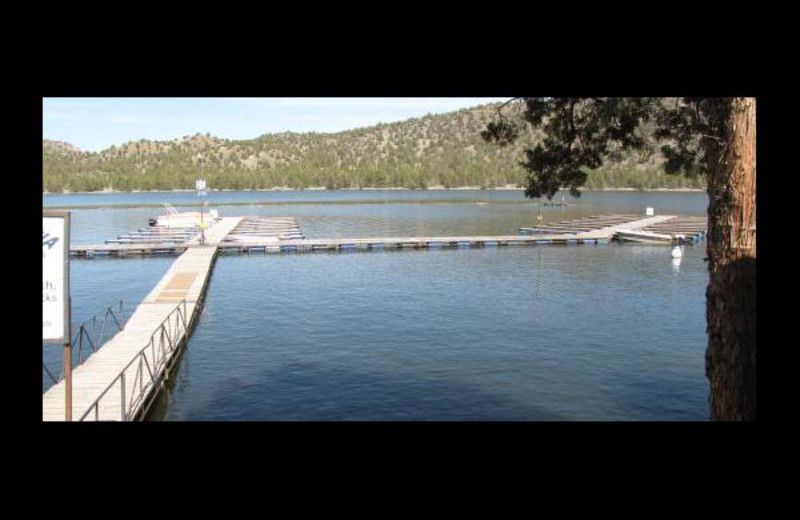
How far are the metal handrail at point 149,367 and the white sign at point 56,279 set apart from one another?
4.23 meters

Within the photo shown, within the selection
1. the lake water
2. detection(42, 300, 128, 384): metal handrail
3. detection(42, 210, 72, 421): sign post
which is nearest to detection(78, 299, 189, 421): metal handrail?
the lake water

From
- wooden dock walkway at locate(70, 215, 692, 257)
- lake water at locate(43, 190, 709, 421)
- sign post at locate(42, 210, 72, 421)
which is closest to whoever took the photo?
sign post at locate(42, 210, 72, 421)

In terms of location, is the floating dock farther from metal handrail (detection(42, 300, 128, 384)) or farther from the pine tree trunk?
the pine tree trunk

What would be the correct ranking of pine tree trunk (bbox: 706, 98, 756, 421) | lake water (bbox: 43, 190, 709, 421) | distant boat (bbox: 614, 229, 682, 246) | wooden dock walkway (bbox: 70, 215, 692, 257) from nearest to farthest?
1. pine tree trunk (bbox: 706, 98, 756, 421)
2. lake water (bbox: 43, 190, 709, 421)
3. wooden dock walkway (bbox: 70, 215, 692, 257)
4. distant boat (bbox: 614, 229, 682, 246)

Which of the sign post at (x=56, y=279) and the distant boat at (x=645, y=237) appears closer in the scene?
the sign post at (x=56, y=279)

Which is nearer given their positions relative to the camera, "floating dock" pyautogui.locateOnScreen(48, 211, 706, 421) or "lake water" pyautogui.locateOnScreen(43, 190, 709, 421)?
"floating dock" pyautogui.locateOnScreen(48, 211, 706, 421)

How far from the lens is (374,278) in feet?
120

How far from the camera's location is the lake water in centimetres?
1766

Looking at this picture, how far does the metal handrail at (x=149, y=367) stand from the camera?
1362 cm

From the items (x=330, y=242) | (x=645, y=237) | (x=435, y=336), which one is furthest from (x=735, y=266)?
(x=645, y=237)

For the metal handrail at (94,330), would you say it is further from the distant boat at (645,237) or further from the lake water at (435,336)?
Answer: the distant boat at (645,237)

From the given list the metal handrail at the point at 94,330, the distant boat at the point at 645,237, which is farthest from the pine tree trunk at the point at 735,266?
the distant boat at the point at 645,237

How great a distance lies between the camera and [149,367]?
16.8 m
